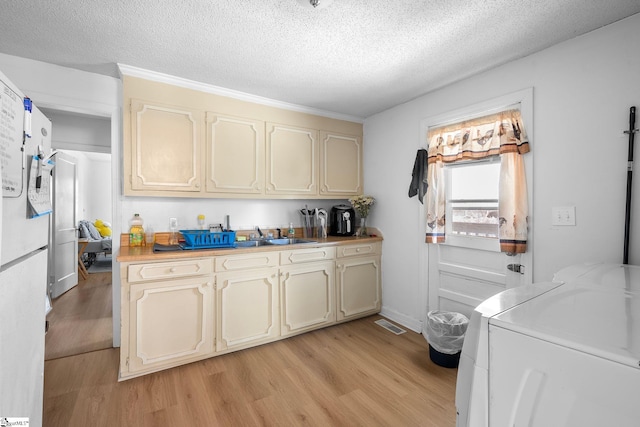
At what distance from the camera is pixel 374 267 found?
3.15m

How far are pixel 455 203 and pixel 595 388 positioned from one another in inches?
83.5

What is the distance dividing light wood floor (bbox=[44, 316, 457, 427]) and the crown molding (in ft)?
7.42

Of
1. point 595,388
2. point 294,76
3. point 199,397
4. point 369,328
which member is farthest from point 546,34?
point 199,397

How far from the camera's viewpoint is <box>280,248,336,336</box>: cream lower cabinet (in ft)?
8.50

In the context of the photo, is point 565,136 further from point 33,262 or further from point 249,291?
point 33,262

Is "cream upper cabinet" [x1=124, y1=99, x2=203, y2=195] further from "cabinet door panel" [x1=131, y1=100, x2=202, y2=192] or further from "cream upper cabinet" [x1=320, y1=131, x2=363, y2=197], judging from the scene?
"cream upper cabinet" [x1=320, y1=131, x2=363, y2=197]

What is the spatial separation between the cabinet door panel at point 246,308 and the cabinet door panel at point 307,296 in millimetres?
98

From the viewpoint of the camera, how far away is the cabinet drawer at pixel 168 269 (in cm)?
196

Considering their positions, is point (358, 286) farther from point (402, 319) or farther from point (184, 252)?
point (184, 252)

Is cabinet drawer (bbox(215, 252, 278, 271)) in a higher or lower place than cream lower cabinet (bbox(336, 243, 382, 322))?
higher

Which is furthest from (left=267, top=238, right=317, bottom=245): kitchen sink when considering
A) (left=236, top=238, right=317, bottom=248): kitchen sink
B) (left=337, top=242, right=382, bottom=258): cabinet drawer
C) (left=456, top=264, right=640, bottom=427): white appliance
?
(left=456, top=264, right=640, bottom=427): white appliance

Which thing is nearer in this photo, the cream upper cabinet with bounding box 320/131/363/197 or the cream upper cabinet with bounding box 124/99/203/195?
the cream upper cabinet with bounding box 124/99/203/195

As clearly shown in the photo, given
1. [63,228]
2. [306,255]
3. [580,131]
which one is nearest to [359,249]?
[306,255]

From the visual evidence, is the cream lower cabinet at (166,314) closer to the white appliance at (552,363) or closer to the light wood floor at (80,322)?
the light wood floor at (80,322)
